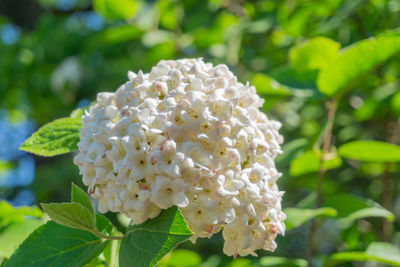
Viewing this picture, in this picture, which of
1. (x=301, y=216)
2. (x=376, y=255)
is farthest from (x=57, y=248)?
(x=376, y=255)

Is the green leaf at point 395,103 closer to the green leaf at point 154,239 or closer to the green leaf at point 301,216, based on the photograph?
the green leaf at point 301,216

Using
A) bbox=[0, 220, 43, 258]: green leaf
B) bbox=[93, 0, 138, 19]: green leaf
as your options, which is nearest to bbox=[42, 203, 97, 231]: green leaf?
bbox=[0, 220, 43, 258]: green leaf

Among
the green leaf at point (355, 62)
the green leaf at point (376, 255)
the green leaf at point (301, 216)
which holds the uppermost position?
the green leaf at point (355, 62)

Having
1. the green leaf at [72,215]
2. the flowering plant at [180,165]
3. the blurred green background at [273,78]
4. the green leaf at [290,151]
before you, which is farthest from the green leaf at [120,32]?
the green leaf at [72,215]

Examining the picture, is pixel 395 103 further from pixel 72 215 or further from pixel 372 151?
pixel 72 215

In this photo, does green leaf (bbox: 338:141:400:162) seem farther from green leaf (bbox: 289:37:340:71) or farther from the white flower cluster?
the white flower cluster
